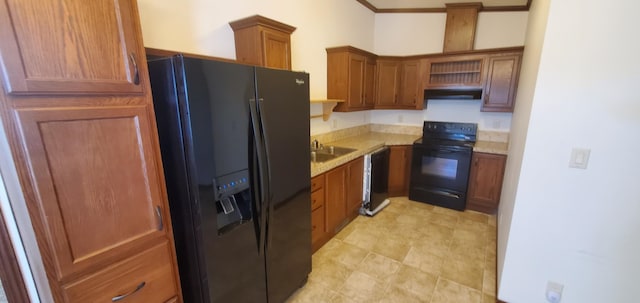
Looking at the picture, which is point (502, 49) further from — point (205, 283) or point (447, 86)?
point (205, 283)

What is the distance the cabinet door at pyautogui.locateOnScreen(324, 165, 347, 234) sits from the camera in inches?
100.0

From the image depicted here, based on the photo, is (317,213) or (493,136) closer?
(317,213)

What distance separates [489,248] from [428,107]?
2.20m

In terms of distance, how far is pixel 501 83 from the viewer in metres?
3.24

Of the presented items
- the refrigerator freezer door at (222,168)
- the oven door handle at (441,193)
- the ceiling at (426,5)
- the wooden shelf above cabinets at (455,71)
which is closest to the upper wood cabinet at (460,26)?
the ceiling at (426,5)

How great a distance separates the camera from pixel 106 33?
92 centimetres

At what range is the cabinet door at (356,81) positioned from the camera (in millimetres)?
3291

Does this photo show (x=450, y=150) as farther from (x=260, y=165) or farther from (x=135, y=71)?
(x=135, y=71)

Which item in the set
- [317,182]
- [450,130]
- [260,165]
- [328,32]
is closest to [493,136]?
[450,130]

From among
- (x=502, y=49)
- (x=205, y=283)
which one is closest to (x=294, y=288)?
(x=205, y=283)

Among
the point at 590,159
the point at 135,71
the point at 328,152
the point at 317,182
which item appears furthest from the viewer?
the point at 328,152

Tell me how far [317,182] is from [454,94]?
2.48m

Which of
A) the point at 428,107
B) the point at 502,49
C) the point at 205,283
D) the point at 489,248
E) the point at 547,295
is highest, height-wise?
the point at 502,49

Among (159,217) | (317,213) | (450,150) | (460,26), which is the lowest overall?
(317,213)
